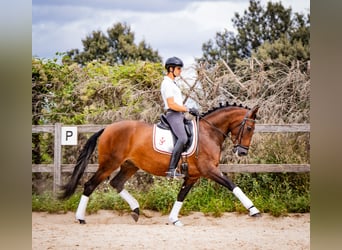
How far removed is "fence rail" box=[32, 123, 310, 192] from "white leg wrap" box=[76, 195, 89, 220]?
1.03 feet

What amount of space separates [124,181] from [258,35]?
2.12 m

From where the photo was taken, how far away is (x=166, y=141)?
7262 mm

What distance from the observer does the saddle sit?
7254 mm

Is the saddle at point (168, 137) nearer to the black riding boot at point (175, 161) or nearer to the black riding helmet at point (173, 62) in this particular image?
the black riding boot at point (175, 161)

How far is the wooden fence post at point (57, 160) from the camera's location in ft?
24.6

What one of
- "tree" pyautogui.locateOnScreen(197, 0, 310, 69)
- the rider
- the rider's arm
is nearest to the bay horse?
the rider

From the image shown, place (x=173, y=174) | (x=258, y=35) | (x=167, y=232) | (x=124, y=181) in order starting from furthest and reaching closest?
(x=258, y=35), (x=124, y=181), (x=173, y=174), (x=167, y=232)

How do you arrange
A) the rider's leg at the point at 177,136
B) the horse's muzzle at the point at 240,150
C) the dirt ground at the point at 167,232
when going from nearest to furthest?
the dirt ground at the point at 167,232 → the rider's leg at the point at 177,136 → the horse's muzzle at the point at 240,150

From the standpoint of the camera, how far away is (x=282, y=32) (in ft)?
24.3

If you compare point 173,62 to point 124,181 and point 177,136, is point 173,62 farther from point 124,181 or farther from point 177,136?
point 124,181

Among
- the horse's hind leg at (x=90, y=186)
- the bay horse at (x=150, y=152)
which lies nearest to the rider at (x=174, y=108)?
the bay horse at (x=150, y=152)

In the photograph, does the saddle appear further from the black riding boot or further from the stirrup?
the stirrup

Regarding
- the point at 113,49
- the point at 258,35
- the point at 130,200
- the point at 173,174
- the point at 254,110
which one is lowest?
the point at 130,200

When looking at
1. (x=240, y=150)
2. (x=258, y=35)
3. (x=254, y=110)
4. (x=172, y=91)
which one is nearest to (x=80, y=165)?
(x=172, y=91)
